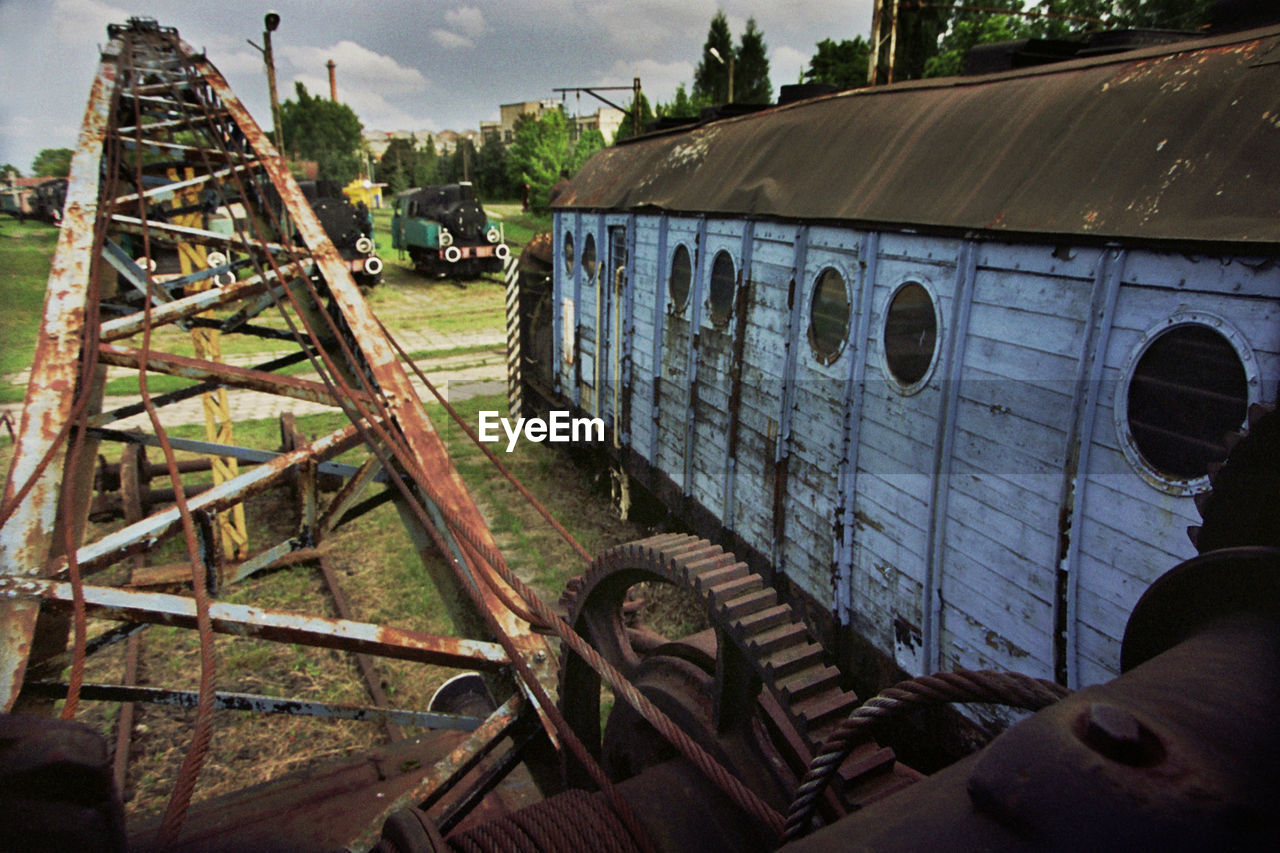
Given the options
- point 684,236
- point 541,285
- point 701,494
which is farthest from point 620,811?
point 541,285

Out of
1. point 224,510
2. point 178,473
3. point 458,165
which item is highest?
point 458,165

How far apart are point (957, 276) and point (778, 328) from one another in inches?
65.5

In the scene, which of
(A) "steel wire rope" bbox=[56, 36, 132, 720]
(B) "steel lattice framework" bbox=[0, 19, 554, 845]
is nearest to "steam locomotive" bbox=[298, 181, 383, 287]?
(B) "steel lattice framework" bbox=[0, 19, 554, 845]

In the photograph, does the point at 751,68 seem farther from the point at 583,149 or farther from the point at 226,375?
the point at 226,375

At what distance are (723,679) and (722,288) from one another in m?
4.49

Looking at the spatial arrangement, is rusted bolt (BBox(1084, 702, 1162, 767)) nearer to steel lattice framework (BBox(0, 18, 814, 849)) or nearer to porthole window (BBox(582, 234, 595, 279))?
steel lattice framework (BBox(0, 18, 814, 849))

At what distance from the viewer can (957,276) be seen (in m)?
3.62

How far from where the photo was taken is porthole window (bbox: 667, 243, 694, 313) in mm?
6457

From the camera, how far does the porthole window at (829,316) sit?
4.54m

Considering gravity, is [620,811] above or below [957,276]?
below

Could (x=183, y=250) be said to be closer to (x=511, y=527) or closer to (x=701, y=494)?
(x=511, y=527)

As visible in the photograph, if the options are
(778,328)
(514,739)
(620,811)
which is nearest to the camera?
(620,811)

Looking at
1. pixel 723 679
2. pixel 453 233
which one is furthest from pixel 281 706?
pixel 453 233

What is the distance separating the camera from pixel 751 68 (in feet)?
174
